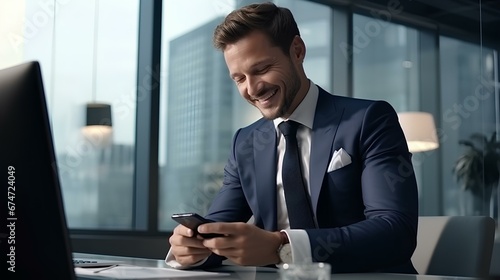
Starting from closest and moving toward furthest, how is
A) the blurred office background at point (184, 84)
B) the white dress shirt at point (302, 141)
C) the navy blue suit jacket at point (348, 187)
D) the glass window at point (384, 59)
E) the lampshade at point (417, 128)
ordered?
the navy blue suit jacket at point (348, 187) → the white dress shirt at point (302, 141) → the blurred office background at point (184, 84) → the lampshade at point (417, 128) → the glass window at point (384, 59)

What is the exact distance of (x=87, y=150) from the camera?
14.3 feet

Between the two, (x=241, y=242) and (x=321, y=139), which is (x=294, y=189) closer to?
(x=321, y=139)

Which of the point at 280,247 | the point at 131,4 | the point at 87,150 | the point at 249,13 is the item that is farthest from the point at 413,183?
the point at 131,4

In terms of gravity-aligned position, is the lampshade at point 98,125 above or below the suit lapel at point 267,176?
above

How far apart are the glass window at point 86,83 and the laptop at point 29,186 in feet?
10.8

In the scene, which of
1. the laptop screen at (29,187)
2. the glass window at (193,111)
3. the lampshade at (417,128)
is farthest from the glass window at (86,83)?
the laptop screen at (29,187)

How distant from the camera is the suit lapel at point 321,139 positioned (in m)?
1.80

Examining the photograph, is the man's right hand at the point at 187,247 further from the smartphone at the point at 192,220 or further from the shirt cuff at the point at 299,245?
the shirt cuff at the point at 299,245

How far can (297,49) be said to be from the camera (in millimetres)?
2062

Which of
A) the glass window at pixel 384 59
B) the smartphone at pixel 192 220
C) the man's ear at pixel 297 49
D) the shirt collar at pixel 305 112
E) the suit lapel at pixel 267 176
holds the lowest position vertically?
the smartphone at pixel 192 220

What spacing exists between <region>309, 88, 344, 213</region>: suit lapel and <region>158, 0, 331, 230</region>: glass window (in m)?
2.99

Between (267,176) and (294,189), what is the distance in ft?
0.36

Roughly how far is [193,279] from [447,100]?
470cm

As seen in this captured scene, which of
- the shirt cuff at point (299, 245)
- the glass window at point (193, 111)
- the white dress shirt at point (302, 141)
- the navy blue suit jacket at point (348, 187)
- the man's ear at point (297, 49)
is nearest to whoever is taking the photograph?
the shirt cuff at point (299, 245)
